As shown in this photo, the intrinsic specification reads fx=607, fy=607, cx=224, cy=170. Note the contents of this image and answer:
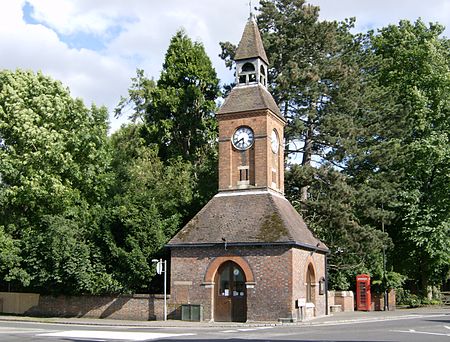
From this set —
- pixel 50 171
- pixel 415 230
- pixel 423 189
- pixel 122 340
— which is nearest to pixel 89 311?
pixel 50 171

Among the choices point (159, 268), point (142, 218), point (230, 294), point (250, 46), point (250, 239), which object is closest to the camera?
point (250, 239)

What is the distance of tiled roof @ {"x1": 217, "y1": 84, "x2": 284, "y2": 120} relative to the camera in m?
34.3

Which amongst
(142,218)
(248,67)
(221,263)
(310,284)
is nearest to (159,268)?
(221,263)

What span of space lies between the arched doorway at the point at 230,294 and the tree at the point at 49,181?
6.10 meters

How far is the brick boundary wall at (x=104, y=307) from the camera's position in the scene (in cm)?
3111

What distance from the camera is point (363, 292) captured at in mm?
38375

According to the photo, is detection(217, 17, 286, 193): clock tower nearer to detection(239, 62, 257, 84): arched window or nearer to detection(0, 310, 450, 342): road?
detection(239, 62, 257, 84): arched window

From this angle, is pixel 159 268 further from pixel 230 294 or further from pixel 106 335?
pixel 106 335

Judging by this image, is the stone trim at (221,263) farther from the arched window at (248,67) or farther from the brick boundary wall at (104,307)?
the arched window at (248,67)

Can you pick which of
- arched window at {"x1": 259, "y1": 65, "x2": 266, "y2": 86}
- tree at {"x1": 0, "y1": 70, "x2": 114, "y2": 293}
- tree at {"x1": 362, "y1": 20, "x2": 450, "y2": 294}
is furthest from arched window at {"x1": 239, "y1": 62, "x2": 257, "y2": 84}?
tree at {"x1": 0, "y1": 70, "x2": 114, "y2": 293}

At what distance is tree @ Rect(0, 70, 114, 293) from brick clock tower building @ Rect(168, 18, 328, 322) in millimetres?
5311

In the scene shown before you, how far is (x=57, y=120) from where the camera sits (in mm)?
40969

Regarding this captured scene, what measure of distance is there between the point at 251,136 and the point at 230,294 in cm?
904

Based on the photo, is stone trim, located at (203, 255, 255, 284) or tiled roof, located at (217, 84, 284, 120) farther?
tiled roof, located at (217, 84, 284, 120)
